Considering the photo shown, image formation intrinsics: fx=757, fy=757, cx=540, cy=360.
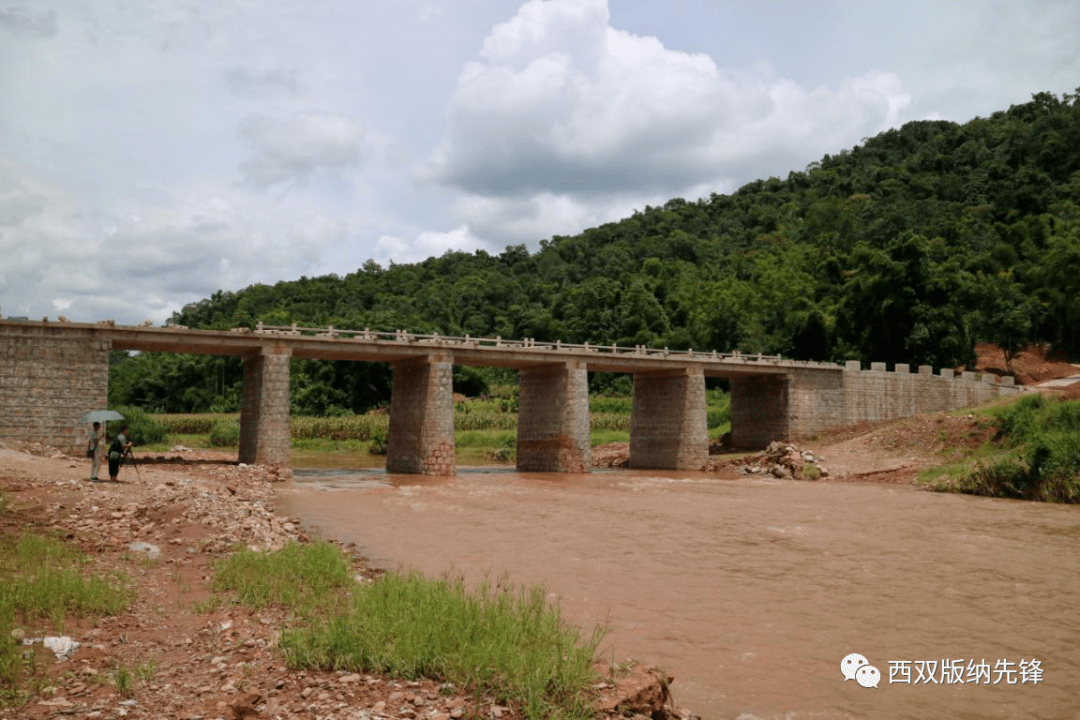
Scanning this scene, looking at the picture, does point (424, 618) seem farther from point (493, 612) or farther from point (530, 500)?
point (530, 500)

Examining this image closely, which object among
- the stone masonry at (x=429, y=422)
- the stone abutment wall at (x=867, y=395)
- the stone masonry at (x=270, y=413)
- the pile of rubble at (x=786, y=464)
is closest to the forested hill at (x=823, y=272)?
the stone abutment wall at (x=867, y=395)

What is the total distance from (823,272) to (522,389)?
45372 mm

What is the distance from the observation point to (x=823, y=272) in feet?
257

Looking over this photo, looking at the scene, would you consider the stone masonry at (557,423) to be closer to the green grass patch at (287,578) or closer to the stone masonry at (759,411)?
the stone masonry at (759,411)

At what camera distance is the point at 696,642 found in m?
9.96

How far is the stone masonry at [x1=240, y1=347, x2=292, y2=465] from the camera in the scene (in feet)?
113

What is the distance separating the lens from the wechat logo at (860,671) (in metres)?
8.63

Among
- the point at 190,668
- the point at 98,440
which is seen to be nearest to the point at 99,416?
the point at 98,440

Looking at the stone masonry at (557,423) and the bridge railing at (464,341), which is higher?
the bridge railing at (464,341)

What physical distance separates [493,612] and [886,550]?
12645mm

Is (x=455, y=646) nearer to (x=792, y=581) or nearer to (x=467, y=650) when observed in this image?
(x=467, y=650)

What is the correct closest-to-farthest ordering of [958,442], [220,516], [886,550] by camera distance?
[220,516] → [886,550] → [958,442]

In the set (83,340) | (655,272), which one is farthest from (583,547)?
(655,272)

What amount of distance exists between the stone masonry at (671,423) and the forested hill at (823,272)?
21.7 metres
